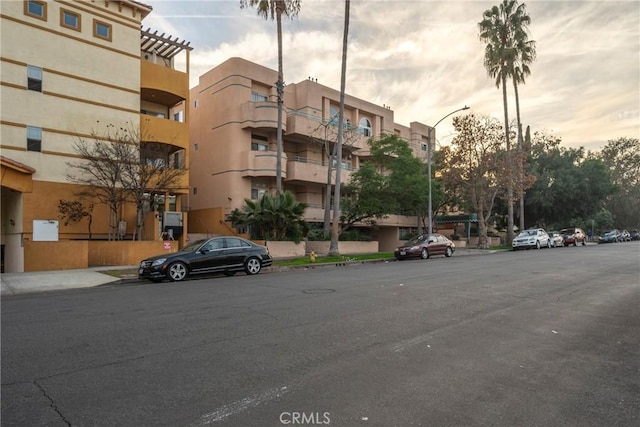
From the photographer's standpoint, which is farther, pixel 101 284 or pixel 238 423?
pixel 101 284

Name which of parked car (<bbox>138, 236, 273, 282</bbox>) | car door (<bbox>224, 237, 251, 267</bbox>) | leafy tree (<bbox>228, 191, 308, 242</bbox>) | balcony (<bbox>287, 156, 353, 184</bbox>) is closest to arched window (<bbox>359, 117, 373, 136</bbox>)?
balcony (<bbox>287, 156, 353, 184</bbox>)

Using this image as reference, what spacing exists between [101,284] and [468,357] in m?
12.5

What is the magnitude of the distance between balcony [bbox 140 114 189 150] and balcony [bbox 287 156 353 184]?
28.9 feet

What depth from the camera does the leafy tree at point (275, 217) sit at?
2456 centimetres

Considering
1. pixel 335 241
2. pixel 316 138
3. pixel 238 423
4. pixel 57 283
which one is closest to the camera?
pixel 238 423

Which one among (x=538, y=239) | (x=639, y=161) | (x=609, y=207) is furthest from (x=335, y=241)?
(x=639, y=161)

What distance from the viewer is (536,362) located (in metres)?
5.23

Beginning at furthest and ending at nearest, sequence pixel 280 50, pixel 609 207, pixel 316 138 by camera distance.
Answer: pixel 609 207, pixel 316 138, pixel 280 50

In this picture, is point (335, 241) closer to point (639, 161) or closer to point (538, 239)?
point (538, 239)

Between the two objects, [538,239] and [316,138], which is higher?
[316,138]

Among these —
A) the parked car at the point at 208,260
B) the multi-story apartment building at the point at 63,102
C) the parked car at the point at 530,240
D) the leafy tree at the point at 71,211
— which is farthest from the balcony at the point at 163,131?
the parked car at the point at 530,240

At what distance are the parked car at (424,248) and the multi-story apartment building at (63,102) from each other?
43.4 ft

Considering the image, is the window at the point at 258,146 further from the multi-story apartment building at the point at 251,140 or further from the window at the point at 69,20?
the window at the point at 69,20

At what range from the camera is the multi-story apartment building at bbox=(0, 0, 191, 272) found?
790 inches
